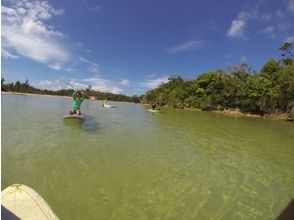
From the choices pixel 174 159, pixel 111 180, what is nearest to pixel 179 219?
pixel 111 180

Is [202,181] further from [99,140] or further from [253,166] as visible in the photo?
[99,140]

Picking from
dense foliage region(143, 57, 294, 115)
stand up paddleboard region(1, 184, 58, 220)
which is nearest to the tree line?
dense foliage region(143, 57, 294, 115)

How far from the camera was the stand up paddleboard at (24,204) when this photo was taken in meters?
3.86

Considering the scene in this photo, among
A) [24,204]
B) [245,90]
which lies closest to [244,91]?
[245,90]

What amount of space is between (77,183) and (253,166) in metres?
6.66

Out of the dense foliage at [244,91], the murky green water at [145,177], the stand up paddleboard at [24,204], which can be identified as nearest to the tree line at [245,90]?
the dense foliage at [244,91]

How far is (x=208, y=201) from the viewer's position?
21.6ft

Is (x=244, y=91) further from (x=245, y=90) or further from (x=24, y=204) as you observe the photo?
(x=24, y=204)

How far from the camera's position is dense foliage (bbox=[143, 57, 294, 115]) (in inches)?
1748

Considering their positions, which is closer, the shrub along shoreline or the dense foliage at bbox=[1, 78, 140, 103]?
the shrub along shoreline

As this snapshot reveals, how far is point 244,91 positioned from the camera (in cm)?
4894

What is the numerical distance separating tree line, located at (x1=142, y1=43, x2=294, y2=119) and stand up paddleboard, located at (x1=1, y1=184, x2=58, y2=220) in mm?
43679

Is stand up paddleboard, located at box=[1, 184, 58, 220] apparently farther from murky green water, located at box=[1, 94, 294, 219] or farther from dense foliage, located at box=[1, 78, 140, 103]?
dense foliage, located at box=[1, 78, 140, 103]

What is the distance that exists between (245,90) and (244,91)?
0.26 meters
